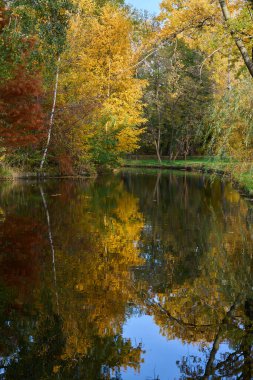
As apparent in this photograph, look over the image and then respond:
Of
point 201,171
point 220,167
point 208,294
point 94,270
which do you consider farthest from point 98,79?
point 208,294

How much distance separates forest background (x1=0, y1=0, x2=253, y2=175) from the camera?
13211 mm

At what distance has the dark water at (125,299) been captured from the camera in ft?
14.0

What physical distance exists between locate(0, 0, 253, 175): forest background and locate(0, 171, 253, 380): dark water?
4.71 meters

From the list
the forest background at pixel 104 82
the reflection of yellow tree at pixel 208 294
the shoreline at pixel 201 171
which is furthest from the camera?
the shoreline at pixel 201 171

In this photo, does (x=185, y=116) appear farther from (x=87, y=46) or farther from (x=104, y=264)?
(x=104, y=264)

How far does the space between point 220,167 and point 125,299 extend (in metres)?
15.2

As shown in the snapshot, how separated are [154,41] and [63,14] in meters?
3.28

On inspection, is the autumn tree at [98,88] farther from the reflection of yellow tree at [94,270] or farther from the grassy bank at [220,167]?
the reflection of yellow tree at [94,270]

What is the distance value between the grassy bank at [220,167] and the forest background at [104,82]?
0.28 m

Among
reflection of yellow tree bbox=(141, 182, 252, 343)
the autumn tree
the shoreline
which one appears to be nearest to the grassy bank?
the shoreline

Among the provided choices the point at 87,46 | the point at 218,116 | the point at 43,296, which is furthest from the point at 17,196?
the point at 87,46

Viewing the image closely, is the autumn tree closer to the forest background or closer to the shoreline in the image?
the forest background

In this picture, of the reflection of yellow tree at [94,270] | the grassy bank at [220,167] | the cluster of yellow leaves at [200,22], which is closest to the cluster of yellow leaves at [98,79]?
the grassy bank at [220,167]

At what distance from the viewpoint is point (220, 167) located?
20.4m
